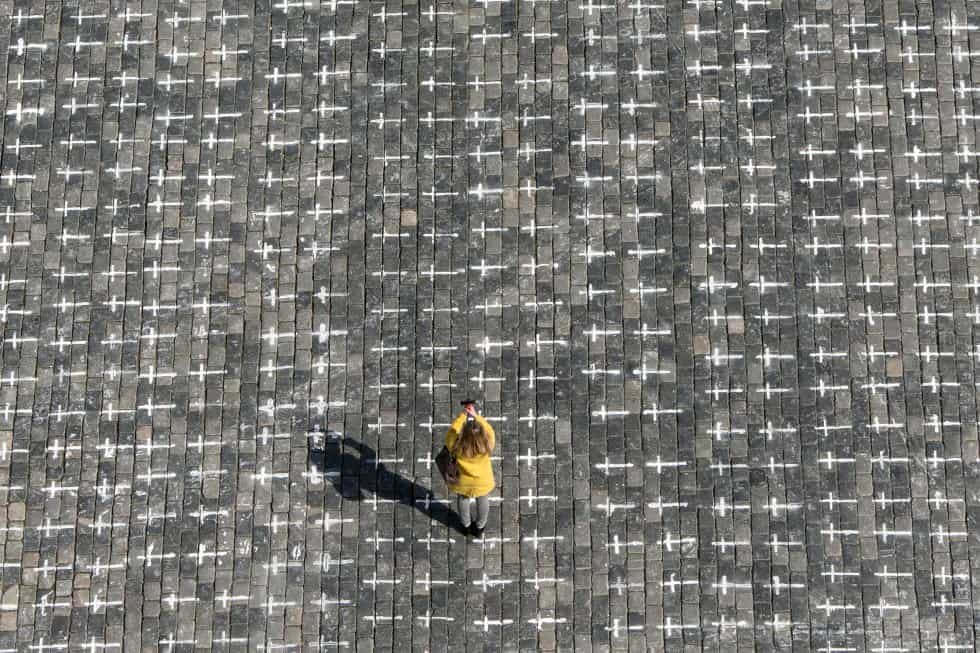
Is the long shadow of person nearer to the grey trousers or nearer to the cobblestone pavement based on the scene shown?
the cobblestone pavement

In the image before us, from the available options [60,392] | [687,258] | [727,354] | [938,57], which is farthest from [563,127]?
[60,392]

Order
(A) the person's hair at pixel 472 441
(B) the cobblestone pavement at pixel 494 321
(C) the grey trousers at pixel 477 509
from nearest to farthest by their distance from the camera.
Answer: (A) the person's hair at pixel 472 441
(C) the grey trousers at pixel 477 509
(B) the cobblestone pavement at pixel 494 321

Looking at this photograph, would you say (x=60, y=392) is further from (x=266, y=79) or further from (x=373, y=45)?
(x=373, y=45)

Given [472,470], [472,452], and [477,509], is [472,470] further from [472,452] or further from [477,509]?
[477,509]

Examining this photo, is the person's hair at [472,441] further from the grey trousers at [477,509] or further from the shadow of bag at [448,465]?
the grey trousers at [477,509]

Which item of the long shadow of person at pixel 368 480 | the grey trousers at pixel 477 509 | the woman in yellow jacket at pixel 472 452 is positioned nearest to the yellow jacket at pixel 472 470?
the woman in yellow jacket at pixel 472 452

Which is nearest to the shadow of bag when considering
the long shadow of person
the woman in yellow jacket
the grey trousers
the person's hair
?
the woman in yellow jacket
